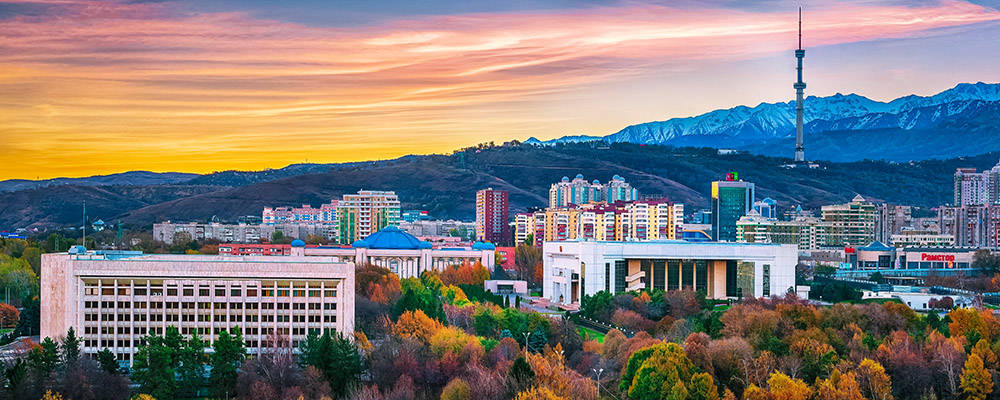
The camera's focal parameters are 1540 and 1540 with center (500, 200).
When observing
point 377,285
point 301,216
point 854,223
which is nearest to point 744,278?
point 377,285

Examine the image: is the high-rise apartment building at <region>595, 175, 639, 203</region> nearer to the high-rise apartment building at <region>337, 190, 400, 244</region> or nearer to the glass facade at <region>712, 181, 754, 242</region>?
the glass facade at <region>712, 181, 754, 242</region>

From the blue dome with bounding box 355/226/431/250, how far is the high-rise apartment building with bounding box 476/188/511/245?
3486cm

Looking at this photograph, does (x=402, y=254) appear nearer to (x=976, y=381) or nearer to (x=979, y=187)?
(x=976, y=381)

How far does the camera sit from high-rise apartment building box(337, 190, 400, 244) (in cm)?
11856

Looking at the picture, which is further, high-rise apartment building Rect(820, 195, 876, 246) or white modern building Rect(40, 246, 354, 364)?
high-rise apartment building Rect(820, 195, 876, 246)

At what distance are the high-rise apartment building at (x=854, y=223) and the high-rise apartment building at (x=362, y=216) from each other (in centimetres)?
4257

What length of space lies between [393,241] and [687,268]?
2496cm

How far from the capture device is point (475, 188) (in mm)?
190375

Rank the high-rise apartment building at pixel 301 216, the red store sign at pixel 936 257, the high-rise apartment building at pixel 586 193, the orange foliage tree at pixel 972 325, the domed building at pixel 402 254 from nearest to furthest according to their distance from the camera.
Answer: the orange foliage tree at pixel 972 325 → the domed building at pixel 402 254 → the red store sign at pixel 936 257 → the high-rise apartment building at pixel 586 193 → the high-rise apartment building at pixel 301 216

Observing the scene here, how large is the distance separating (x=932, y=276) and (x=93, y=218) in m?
117

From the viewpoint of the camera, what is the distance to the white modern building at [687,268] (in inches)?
2808

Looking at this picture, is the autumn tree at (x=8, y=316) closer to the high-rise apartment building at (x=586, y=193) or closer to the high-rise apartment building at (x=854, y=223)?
the high-rise apartment building at (x=854, y=223)

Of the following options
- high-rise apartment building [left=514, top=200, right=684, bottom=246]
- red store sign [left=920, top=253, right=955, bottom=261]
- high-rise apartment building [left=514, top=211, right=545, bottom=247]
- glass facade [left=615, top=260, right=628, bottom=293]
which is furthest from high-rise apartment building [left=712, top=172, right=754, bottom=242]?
glass facade [left=615, top=260, right=628, bottom=293]

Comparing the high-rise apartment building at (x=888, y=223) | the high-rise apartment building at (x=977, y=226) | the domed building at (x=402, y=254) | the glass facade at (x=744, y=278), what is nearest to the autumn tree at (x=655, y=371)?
the glass facade at (x=744, y=278)
